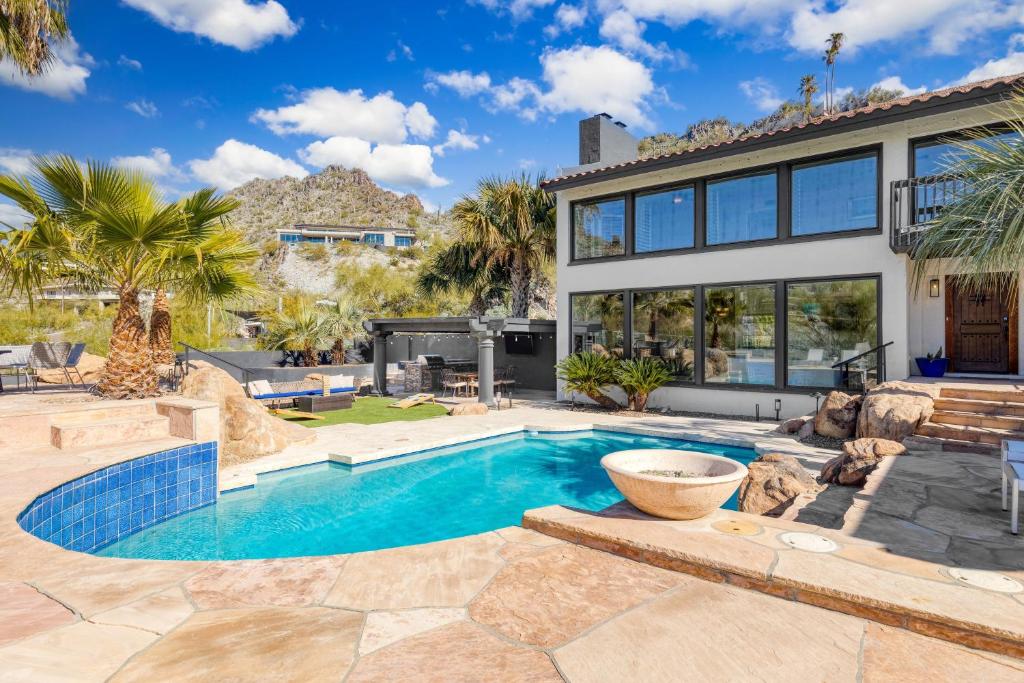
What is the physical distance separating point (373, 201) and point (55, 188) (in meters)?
77.1

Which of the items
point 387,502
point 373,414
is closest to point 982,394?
point 387,502

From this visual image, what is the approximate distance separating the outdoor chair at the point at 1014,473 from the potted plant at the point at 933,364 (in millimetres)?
5785

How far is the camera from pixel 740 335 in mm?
11352

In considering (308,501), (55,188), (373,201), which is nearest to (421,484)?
(308,501)

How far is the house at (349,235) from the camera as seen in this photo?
6744 centimetres

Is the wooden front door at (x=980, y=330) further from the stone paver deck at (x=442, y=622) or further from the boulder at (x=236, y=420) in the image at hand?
the boulder at (x=236, y=420)

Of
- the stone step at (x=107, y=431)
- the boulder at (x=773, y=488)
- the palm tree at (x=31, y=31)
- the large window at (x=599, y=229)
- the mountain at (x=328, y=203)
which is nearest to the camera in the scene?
the boulder at (x=773, y=488)

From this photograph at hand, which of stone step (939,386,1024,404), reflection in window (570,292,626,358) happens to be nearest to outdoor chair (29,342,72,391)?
reflection in window (570,292,626,358)

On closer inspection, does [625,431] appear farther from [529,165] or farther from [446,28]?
[446,28]

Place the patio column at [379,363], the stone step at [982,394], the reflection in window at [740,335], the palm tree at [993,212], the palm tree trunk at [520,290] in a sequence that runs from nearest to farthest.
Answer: the palm tree at [993,212], the stone step at [982,394], the reflection in window at [740,335], the patio column at [379,363], the palm tree trunk at [520,290]

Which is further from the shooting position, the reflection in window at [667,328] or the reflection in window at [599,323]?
the reflection in window at [599,323]

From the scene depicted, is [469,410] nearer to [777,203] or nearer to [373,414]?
[373,414]

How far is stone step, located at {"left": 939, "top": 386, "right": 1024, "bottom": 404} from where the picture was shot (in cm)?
752

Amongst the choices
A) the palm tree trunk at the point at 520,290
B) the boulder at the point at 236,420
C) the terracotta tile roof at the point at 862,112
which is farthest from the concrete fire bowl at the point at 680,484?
the palm tree trunk at the point at 520,290
